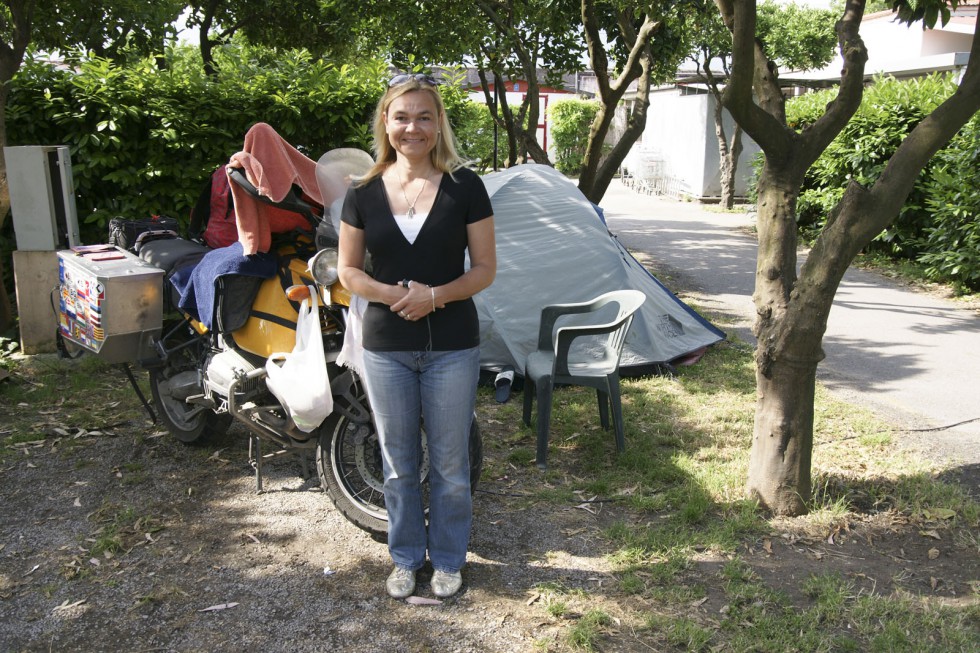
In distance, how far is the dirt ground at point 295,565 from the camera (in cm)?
296

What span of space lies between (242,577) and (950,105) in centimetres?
361

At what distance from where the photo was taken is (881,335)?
24.8 ft

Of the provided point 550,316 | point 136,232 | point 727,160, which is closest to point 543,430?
point 550,316

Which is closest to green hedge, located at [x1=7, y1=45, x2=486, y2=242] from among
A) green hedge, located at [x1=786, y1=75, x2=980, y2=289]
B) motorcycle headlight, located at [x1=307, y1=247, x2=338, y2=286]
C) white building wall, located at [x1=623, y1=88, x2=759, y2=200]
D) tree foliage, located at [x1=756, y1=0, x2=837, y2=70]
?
motorcycle headlight, located at [x1=307, y1=247, x2=338, y2=286]

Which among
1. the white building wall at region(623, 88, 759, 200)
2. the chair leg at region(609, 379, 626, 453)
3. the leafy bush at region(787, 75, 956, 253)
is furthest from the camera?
the white building wall at region(623, 88, 759, 200)

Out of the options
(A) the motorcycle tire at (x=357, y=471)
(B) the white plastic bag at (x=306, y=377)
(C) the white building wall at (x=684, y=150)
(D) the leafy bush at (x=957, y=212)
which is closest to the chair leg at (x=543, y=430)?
(A) the motorcycle tire at (x=357, y=471)

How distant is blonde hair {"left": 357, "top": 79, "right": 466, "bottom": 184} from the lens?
2938 mm

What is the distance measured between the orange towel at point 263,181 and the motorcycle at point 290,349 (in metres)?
0.05

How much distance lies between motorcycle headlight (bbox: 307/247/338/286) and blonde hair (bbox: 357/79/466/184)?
1.61 ft

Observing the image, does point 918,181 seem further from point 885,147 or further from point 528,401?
point 528,401

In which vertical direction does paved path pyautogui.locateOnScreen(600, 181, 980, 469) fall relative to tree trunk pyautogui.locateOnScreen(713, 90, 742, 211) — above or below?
below

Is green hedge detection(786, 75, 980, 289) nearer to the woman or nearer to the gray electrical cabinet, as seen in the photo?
the woman

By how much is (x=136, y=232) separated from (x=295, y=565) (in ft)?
8.03

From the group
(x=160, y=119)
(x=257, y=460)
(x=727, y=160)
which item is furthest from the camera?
(x=727, y=160)
